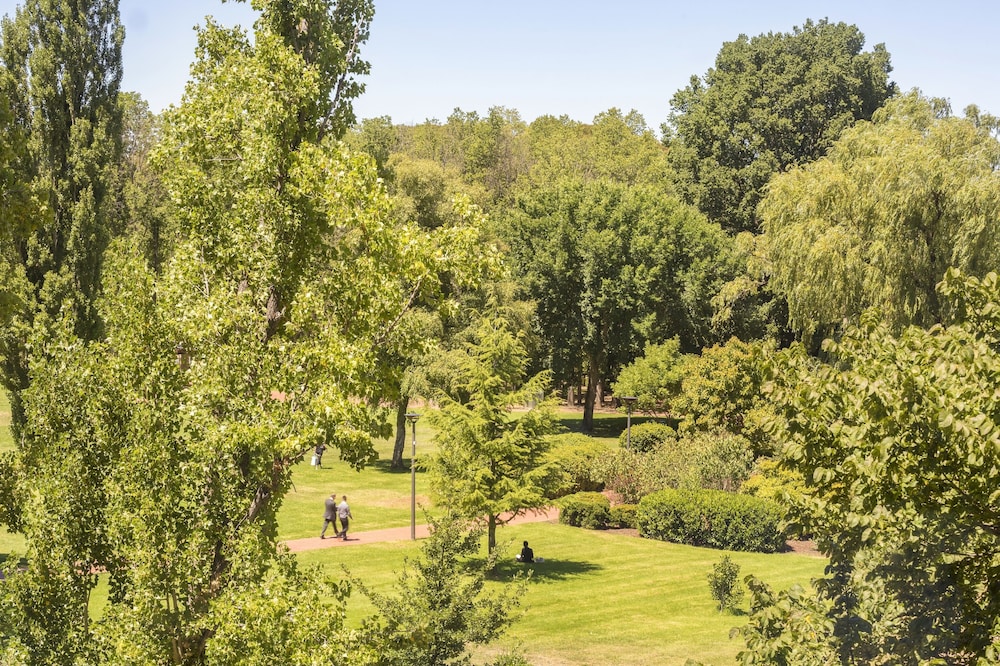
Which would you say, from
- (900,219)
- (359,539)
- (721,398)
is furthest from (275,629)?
(721,398)

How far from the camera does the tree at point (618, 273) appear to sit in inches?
1825

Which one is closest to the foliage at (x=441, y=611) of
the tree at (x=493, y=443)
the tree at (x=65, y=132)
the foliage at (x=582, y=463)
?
the tree at (x=493, y=443)

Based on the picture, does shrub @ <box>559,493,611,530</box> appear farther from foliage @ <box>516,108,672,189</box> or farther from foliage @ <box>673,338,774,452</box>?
foliage @ <box>516,108,672,189</box>

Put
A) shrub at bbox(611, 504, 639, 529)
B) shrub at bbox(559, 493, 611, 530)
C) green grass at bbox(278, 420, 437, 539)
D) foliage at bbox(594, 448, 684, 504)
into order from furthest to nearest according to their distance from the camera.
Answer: foliage at bbox(594, 448, 684, 504) < shrub at bbox(611, 504, 639, 529) < shrub at bbox(559, 493, 611, 530) < green grass at bbox(278, 420, 437, 539)

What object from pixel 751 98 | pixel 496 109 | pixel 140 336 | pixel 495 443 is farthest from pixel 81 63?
pixel 496 109

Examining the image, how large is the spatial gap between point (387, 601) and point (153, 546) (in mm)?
5687

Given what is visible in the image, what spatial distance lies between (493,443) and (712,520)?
8.60 m

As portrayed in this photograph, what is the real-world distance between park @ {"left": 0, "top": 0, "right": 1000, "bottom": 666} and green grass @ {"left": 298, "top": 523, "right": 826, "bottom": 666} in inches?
5.0

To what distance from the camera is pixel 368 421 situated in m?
9.67

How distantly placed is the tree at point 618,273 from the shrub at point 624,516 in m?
15.4

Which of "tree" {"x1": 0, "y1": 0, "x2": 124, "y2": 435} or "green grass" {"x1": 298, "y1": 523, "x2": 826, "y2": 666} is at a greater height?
"tree" {"x1": 0, "y1": 0, "x2": 124, "y2": 435}

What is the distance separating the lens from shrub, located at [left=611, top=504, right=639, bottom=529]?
30562 millimetres

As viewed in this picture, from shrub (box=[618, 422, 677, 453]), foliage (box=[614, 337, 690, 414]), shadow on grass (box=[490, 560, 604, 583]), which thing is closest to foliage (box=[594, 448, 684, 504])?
shrub (box=[618, 422, 677, 453])

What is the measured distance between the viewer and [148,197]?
3612cm
